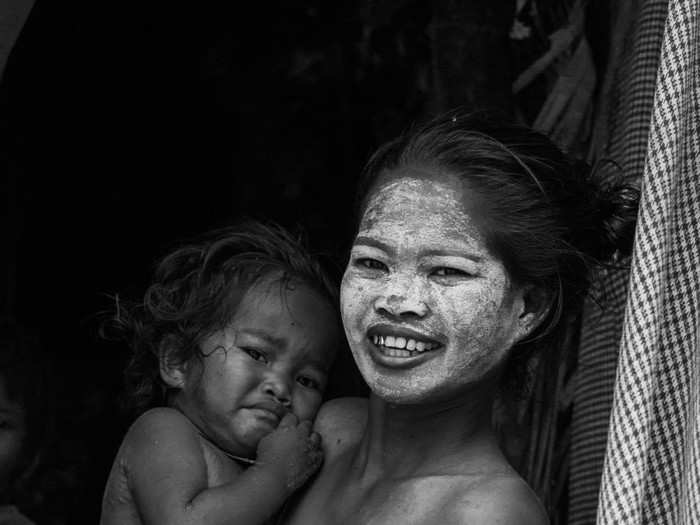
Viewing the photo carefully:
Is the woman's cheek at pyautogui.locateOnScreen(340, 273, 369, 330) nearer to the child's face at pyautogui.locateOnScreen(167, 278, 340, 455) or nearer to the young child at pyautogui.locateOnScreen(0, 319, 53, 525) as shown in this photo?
the child's face at pyautogui.locateOnScreen(167, 278, 340, 455)

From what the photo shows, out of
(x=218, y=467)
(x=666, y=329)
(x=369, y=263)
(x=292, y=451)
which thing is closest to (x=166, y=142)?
(x=218, y=467)

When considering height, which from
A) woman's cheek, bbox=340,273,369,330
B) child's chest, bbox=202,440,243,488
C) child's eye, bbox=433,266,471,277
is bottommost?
child's chest, bbox=202,440,243,488

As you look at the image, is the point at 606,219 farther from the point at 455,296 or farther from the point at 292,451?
the point at 292,451

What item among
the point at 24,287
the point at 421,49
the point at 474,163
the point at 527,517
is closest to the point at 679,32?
the point at 474,163

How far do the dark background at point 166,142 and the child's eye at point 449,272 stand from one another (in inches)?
65.0

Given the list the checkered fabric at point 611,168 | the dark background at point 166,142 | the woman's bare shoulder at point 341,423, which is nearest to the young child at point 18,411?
the dark background at point 166,142

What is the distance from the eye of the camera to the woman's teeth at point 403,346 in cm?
196

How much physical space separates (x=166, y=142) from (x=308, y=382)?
146 cm

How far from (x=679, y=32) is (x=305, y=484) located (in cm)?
115

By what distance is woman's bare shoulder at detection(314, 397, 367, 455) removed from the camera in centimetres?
234

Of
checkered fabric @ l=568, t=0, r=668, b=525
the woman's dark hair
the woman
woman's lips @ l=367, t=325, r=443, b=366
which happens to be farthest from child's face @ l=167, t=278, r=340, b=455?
checkered fabric @ l=568, t=0, r=668, b=525

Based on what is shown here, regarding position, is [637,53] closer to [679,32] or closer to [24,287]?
[679,32]

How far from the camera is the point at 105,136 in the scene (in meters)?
3.64

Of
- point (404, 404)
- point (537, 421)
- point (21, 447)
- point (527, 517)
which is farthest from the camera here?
point (537, 421)
